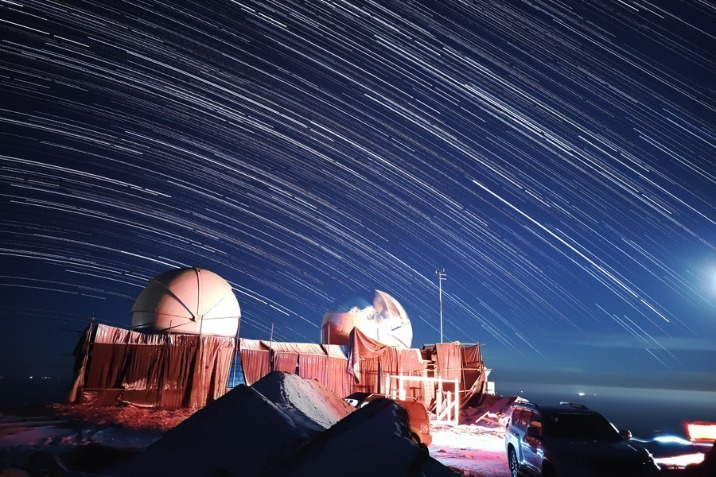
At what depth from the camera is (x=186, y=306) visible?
22.9 m

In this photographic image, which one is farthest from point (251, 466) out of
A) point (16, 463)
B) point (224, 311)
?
point (224, 311)

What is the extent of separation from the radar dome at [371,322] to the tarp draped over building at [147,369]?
1061 centimetres

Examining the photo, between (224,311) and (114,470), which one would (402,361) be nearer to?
(224,311)

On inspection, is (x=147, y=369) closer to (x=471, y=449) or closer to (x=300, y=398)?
(x=300, y=398)

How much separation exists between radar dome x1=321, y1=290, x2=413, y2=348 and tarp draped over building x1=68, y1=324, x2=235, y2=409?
418 inches

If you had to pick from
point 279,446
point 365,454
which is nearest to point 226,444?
point 279,446

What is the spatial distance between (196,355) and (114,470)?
523 inches

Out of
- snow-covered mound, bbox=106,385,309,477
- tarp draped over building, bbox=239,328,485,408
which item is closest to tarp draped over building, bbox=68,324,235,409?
tarp draped over building, bbox=239,328,485,408

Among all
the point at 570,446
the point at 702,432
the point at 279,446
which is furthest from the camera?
the point at 702,432

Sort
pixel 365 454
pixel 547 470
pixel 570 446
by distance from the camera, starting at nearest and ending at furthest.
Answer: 1. pixel 365 454
2. pixel 570 446
3. pixel 547 470

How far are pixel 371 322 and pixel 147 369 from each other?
49.9 feet

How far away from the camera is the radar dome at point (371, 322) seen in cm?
2978

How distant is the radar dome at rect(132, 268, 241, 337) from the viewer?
22578 mm

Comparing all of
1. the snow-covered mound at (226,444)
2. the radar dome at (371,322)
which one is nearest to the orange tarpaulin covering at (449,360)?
the radar dome at (371,322)
